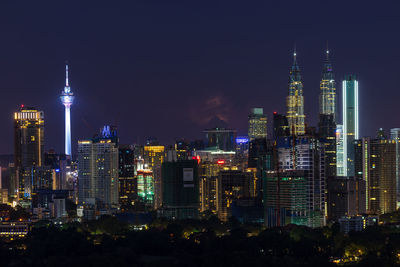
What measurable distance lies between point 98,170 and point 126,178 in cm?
206

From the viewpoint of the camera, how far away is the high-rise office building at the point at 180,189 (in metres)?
53.9

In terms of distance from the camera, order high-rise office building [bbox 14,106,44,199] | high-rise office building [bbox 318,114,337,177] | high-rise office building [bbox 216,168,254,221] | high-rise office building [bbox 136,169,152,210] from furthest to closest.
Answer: high-rise office building [bbox 14,106,44,199] → high-rise office building [bbox 136,169,152,210] → high-rise office building [bbox 318,114,337,177] → high-rise office building [bbox 216,168,254,221]

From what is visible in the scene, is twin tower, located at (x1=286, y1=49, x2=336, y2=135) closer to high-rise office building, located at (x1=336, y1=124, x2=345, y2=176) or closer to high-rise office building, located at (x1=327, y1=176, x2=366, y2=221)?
high-rise office building, located at (x1=336, y1=124, x2=345, y2=176)

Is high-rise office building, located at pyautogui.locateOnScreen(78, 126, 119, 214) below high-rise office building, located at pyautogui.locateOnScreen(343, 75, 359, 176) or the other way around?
below

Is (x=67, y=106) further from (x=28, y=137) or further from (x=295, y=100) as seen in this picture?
(x=295, y=100)

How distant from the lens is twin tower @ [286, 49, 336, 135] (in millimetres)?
66750

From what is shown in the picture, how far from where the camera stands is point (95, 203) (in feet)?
197

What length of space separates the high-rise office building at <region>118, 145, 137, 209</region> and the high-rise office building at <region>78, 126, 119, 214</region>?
34cm

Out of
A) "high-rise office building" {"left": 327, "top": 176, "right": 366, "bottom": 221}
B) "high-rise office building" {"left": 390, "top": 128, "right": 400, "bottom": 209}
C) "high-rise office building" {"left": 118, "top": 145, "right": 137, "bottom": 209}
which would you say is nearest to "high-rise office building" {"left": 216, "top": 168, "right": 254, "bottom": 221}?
"high-rise office building" {"left": 327, "top": 176, "right": 366, "bottom": 221}

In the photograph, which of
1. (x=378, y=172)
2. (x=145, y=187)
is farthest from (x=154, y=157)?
(x=378, y=172)

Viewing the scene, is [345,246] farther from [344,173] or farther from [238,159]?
[238,159]

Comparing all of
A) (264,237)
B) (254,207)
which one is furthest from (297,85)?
(264,237)

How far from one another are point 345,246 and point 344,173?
979 inches

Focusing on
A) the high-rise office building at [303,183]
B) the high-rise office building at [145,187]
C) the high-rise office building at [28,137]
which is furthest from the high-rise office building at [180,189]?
the high-rise office building at [28,137]
